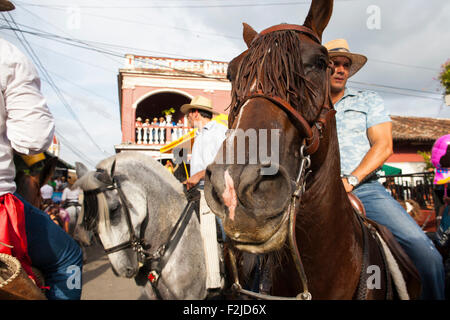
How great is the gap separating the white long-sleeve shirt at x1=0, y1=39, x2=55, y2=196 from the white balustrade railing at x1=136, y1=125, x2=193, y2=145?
1462cm

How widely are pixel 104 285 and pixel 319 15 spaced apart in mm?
7150

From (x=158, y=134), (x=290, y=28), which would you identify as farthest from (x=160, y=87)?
(x=290, y=28)

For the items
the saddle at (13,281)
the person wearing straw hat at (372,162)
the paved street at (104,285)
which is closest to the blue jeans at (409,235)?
the person wearing straw hat at (372,162)

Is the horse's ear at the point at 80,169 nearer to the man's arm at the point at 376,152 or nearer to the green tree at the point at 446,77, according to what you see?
the man's arm at the point at 376,152

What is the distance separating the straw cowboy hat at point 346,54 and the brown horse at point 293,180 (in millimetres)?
947

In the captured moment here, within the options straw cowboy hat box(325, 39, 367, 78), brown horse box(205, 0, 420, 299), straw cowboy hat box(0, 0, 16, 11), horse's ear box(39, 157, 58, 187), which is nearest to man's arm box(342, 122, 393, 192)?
brown horse box(205, 0, 420, 299)

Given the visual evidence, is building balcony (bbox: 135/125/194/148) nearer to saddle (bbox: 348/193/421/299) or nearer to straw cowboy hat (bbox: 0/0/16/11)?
straw cowboy hat (bbox: 0/0/16/11)

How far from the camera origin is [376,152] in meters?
2.05

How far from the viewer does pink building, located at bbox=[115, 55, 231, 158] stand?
16297 millimetres

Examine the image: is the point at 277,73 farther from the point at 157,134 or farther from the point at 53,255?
the point at 157,134

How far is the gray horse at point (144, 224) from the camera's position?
287 centimetres

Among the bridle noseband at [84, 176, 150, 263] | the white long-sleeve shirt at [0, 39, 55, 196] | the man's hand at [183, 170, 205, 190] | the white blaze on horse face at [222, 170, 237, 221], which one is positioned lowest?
the bridle noseband at [84, 176, 150, 263]
